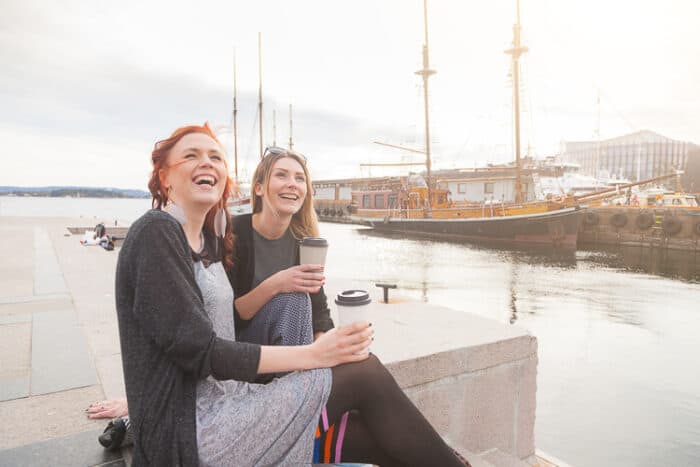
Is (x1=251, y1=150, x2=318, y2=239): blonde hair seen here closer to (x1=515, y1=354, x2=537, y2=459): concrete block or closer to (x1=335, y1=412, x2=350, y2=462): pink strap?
(x1=335, y1=412, x2=350, y2=462): pink strap

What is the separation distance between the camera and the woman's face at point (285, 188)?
2119 mm

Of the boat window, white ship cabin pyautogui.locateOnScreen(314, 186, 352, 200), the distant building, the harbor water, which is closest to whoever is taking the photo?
the harbor water

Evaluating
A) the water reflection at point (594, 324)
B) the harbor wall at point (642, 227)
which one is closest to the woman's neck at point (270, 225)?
the water reflection at point (594, 324)

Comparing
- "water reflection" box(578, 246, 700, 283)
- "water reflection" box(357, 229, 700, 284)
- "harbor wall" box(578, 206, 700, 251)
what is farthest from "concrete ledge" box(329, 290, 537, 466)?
"harbor wall" box(578, 206, 700, 251)

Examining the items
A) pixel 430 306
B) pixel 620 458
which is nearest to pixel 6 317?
pixel 430 306

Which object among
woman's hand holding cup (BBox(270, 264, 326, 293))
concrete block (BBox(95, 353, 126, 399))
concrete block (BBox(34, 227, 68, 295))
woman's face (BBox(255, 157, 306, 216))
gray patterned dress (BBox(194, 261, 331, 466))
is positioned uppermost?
woman's face (BBox(255, 157, 306, 216))

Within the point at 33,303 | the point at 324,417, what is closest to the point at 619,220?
the point at 33,303

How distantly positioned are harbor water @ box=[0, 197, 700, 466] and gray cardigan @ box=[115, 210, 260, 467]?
3129 millimetres

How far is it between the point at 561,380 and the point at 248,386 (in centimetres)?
649

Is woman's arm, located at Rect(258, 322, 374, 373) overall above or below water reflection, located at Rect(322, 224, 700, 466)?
above

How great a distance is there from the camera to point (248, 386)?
1427mm

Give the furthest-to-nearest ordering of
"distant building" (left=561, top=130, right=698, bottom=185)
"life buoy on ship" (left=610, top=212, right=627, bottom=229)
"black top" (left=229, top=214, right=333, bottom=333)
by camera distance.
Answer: "distant building" (left=561, top=130, right=698, bottom=185), "life buoy on ship" (left=610, top=212, right=627, bottom=229), "black top" (left=229, top=214, right=333, bottom=333)

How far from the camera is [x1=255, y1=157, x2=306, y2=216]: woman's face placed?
6.95 feet

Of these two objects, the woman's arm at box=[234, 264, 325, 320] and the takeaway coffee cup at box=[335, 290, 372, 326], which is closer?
the takeaway coffee cup at box=[335, 290, 372, 326]
